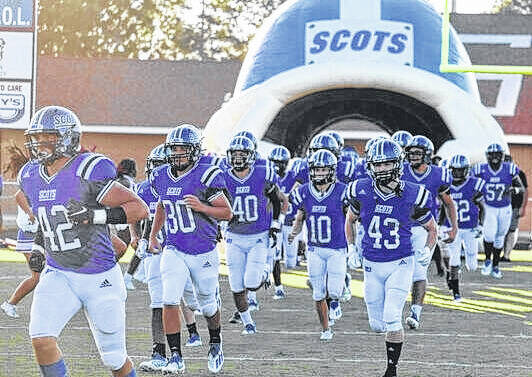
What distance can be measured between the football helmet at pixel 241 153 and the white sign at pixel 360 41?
9200 millimetres

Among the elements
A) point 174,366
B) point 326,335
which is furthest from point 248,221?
point 174,366

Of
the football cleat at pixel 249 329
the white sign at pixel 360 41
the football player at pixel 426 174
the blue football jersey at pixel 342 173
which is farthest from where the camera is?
the white sign at pixel 360 41

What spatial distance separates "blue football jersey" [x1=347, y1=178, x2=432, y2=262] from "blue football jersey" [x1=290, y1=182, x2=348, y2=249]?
180 centimetres

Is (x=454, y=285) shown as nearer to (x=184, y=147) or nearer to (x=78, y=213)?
→ (x=184, y=147)

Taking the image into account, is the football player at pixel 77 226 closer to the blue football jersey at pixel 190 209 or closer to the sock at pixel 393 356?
the blue football jersey at pixel 190 209

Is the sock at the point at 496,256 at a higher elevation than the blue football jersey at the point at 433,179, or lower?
lower

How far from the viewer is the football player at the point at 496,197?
16891mm

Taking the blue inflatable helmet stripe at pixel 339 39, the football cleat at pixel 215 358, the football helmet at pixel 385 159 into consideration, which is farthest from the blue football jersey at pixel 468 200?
the football cleat at pixel 215 358

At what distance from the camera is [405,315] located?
12367 millimetres

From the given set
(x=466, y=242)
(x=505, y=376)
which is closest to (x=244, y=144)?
(x=505, y=376)

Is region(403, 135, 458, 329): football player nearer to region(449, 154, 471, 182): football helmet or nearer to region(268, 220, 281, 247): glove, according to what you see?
region(268, 220, 281, 247): glove

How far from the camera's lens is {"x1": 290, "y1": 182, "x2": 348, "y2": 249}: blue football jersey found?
Answer: 10.8 metres

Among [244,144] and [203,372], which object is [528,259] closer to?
[244,144]

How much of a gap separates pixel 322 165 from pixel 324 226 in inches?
21.2
